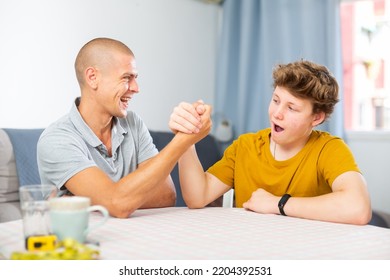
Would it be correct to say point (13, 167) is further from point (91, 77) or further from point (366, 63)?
point (366, 63)

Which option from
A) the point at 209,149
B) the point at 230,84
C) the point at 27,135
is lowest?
the point at 209,149

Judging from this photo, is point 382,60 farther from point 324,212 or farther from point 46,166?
point 46,166

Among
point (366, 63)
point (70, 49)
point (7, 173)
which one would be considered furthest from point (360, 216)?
point (366, 63)

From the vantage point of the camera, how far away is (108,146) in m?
1.42

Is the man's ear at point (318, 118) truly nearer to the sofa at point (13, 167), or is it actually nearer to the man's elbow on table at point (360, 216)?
the man's elbow on table at point (360, 216)

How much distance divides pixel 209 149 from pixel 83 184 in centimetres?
156

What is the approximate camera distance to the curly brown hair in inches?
52.3

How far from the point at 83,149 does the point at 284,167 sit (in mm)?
553

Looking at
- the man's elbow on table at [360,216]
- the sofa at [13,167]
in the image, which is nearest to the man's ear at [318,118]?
the man's elbow on table at [360,216]

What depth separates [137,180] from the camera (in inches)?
43.8

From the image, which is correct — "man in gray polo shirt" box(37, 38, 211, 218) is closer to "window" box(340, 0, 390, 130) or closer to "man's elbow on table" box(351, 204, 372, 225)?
"man's elbow on table" box(351, 204, 372, 225)

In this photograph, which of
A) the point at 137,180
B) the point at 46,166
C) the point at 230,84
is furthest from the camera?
the point at 230,84

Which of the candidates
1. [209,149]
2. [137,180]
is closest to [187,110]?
[137,180]

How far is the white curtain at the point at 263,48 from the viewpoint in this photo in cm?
249
